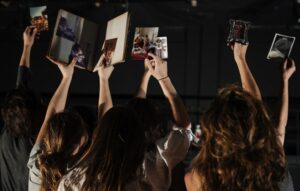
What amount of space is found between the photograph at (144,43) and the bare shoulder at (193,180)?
2.72 ft

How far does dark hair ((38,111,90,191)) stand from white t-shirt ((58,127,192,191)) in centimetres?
12

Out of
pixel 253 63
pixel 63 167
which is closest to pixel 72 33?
pixel 63 167

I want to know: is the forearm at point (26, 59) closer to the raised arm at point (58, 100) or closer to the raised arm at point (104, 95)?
the raised arm at point (58, 100)

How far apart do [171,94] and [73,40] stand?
2.48ft

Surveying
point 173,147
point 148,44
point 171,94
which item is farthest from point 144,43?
point 173,147

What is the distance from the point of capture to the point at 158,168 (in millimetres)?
1263

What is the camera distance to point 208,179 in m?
1.06

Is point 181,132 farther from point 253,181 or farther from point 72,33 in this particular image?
point 72,33

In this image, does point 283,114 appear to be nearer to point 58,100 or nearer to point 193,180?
point 193,180

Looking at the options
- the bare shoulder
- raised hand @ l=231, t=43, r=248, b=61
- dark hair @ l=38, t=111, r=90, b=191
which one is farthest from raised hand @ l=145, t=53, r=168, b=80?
the bare shoulder

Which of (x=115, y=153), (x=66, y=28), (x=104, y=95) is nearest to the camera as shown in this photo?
(x=115, y=153)

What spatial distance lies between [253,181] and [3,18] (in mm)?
3054

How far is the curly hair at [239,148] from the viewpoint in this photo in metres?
1.04

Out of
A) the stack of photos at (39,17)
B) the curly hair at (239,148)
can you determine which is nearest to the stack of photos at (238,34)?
the curly hair at (239,148)
